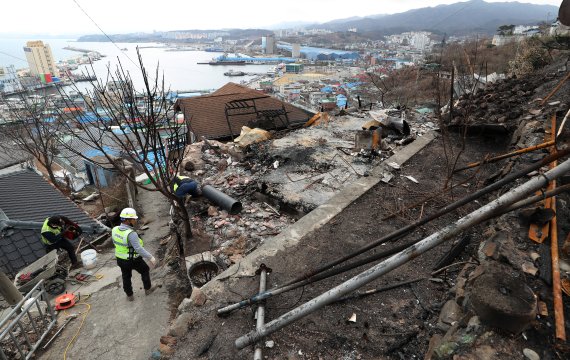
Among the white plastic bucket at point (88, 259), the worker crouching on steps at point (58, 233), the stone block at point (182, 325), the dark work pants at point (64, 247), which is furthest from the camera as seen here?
the white plastic bucket at point (88, 259)

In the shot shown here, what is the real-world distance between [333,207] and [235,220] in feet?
6.76

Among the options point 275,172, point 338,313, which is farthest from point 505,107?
point 338,313

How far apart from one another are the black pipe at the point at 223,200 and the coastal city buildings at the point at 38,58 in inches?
2493

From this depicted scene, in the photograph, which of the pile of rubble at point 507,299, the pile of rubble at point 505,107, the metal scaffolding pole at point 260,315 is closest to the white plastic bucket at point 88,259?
the metal scaffolding pole at point 260,315

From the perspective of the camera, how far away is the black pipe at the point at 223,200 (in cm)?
625

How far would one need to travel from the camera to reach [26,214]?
919cm

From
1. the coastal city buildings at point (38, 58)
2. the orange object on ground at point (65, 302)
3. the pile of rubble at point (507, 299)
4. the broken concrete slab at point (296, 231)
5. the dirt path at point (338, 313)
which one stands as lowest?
the orange object on ground at point (65, 302)

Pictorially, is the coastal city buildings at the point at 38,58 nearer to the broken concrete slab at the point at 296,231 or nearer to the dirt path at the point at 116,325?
the dirt path at the point at 116,325

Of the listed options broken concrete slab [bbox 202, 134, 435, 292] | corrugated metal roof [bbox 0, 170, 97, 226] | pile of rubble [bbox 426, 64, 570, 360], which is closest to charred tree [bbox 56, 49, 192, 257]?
broken concrete slab [bbox 202, 134, 435, 292]

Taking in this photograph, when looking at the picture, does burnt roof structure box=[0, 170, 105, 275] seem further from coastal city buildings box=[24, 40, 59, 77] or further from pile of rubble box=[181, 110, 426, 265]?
coastal city buildings box=[24, 40, 59, 77]

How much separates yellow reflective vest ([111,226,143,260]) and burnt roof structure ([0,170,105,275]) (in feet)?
15.9

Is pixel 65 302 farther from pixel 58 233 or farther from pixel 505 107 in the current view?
pixel 505 107

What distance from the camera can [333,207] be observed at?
5332 mm

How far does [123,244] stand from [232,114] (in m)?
9.41
